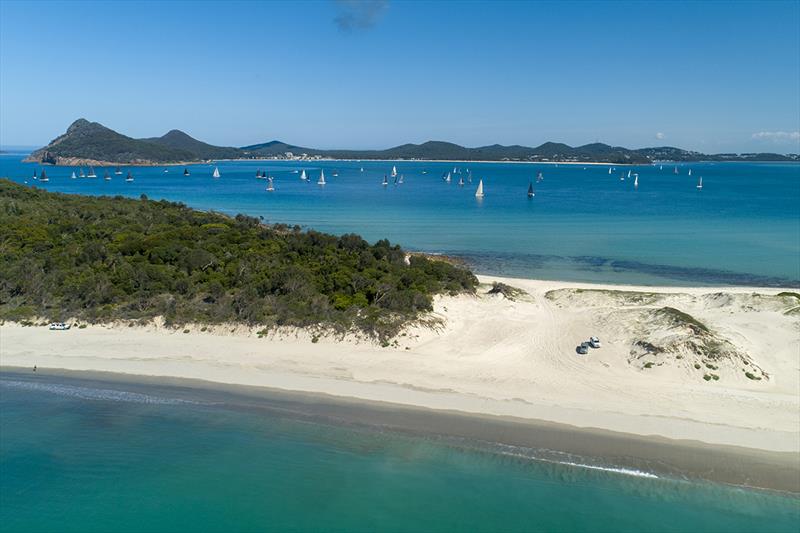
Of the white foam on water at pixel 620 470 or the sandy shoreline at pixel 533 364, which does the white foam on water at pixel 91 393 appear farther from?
the white foam on water at pixel 620 470

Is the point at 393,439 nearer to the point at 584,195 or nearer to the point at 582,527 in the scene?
the point at 582,527

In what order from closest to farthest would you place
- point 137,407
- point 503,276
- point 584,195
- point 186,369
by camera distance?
1. point 137,407
2. point 186,369
3. point 503,276
4. point 584,195

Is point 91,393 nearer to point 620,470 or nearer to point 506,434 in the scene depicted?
point 506,434

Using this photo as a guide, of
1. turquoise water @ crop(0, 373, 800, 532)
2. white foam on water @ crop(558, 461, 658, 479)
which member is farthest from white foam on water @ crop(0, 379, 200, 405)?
white foam on water @ crop(558, 461, 658, 479)

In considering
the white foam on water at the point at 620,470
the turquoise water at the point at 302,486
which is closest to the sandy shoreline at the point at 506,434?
the white foam on water at the point at 620,470

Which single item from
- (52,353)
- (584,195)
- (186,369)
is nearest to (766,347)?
(186,369)

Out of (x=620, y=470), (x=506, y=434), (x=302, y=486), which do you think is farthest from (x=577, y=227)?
(x=302, y=486)

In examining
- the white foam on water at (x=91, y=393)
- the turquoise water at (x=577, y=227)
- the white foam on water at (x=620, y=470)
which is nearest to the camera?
the white foam on water at (x=620, y=470)

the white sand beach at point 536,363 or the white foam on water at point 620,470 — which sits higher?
the white sand beach at point 536,363
